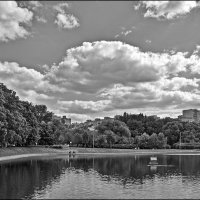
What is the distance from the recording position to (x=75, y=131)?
162m

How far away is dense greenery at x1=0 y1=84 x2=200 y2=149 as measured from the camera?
90.2 metres

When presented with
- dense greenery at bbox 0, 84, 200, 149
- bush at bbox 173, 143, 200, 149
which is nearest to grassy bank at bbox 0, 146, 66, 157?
dense greenery at bbox 0, 84, 200, 149

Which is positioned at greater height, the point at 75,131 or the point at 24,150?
the point at 75,131

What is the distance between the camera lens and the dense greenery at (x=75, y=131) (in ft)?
296

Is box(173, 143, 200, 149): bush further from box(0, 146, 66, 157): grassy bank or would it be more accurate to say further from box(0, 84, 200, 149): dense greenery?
box(0, 146, 66, 157): grassy bank

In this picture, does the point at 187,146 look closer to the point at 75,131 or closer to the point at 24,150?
the point at 75,131

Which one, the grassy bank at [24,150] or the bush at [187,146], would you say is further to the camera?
the bush at [187,146]

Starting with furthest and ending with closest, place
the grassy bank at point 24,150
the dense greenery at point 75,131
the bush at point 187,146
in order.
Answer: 1. the bush at point 187,146
2. the grassy bank at point 24,150
3. the dense greenery at point 75,131

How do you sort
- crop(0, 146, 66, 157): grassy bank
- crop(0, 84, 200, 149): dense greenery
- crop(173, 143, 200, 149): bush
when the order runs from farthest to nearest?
crop(173, 143, 200, 149): bush < crop(0, 146, 66, 157): grassy bank < crop(0, 84, 200, 149): dense greenery

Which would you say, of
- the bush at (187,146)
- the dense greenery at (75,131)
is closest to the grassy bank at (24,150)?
the dense greenery at (75,131)

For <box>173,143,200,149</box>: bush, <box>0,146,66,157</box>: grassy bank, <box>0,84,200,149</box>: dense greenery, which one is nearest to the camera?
<box>0,84,200,149</box>: dense greenery

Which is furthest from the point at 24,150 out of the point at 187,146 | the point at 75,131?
the point at 187,146

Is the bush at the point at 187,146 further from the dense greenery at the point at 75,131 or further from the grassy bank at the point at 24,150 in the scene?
the grassy bank at the point at 24,150

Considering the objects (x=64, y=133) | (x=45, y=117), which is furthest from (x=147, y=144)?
(x=45, y=117)
